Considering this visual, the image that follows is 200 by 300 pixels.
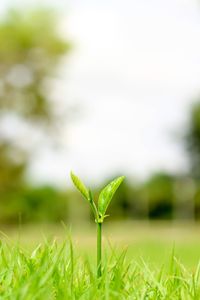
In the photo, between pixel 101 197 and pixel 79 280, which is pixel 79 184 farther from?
pixel 79 280

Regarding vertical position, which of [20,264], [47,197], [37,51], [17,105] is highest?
[37,51]

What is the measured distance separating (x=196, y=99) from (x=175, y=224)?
9149 mm

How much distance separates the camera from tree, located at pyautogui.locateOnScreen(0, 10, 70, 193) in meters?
29.5

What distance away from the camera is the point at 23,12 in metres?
31.0

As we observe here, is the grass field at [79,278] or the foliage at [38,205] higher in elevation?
the foliage at [38,205]

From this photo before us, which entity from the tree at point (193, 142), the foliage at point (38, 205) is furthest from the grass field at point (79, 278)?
the tree at point (193, 142)

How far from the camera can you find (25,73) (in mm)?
30344

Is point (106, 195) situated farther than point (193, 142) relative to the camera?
No

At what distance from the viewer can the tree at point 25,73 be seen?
29469 millimetres

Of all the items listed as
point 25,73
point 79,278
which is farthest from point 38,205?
point 79,278

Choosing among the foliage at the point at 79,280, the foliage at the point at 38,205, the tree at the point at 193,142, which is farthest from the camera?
the tree at the point at 193,142

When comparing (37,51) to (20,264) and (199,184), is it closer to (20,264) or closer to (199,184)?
(199,184)

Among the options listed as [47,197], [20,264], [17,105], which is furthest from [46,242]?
[47,197]

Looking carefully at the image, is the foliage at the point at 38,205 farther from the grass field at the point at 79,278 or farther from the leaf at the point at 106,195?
the leaf at the point at 106,195
